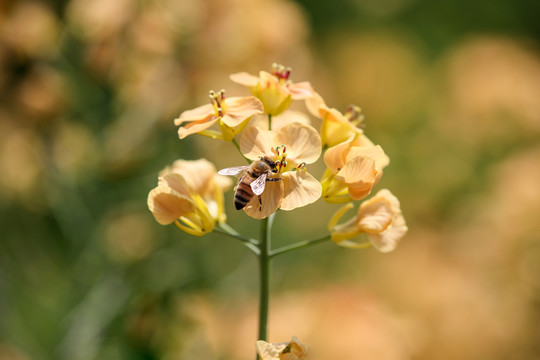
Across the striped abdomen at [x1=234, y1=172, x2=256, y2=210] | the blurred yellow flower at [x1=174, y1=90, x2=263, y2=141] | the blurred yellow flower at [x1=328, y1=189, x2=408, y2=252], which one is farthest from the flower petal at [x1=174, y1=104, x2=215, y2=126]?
the blurred yellow flower at [x1=328, y1=189, x2=408, y2=252]

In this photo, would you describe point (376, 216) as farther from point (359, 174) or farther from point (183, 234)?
point (183, 234)

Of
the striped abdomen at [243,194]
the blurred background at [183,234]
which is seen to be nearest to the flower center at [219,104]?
the striped abdomen at [243,194]

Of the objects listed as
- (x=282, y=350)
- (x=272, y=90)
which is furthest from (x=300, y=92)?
(x=282, y=350)

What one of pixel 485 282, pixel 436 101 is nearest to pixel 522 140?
pixel 436 101

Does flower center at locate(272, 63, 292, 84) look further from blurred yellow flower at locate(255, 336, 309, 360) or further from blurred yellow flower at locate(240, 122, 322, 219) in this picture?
blurred yellow flower at locate(255, 336, 309, 360)

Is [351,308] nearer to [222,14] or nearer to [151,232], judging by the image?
[151,232]

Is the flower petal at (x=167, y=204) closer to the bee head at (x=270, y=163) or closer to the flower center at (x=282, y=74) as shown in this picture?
the bee head at (x=270, y=163)
